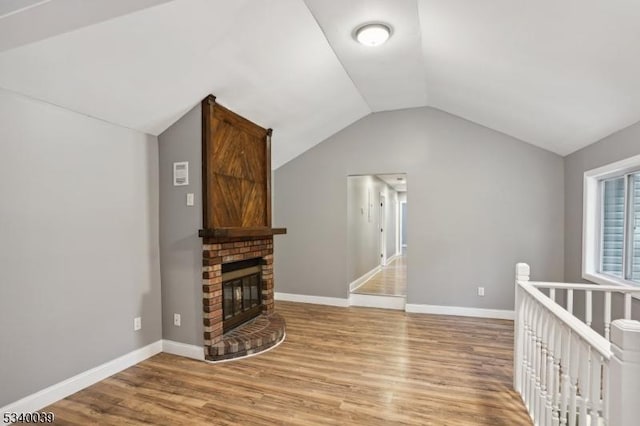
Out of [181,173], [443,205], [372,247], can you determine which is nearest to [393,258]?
[372,247]

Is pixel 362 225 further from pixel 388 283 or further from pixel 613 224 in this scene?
pixel 613 224

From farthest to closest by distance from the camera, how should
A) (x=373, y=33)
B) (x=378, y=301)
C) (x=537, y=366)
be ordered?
(x=378, y=301) < (x=373, y=33) < (x=537, y=366)

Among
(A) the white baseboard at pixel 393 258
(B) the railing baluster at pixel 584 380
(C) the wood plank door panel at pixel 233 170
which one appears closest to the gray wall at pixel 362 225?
(A) the white baseboard at pixel 393 258

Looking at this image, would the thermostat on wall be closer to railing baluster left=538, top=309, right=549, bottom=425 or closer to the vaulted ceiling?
the vaulted ceiling

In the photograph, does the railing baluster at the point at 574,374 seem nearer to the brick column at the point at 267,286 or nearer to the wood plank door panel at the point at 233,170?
the wood plank door panel at the point at 233,170

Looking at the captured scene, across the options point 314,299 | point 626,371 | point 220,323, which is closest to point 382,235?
point 314,299

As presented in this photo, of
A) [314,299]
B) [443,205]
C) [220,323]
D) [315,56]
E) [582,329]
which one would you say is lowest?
[314,299]

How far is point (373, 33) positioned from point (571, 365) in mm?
2651

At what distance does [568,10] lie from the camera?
6.13ft

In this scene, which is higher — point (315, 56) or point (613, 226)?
point (315, 56)

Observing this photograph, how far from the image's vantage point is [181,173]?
3100 mm

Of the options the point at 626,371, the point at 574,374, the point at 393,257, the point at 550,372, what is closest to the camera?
the point at 626,371

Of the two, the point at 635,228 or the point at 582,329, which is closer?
the point at 582,329

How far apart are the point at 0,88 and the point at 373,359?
11.6 feet
